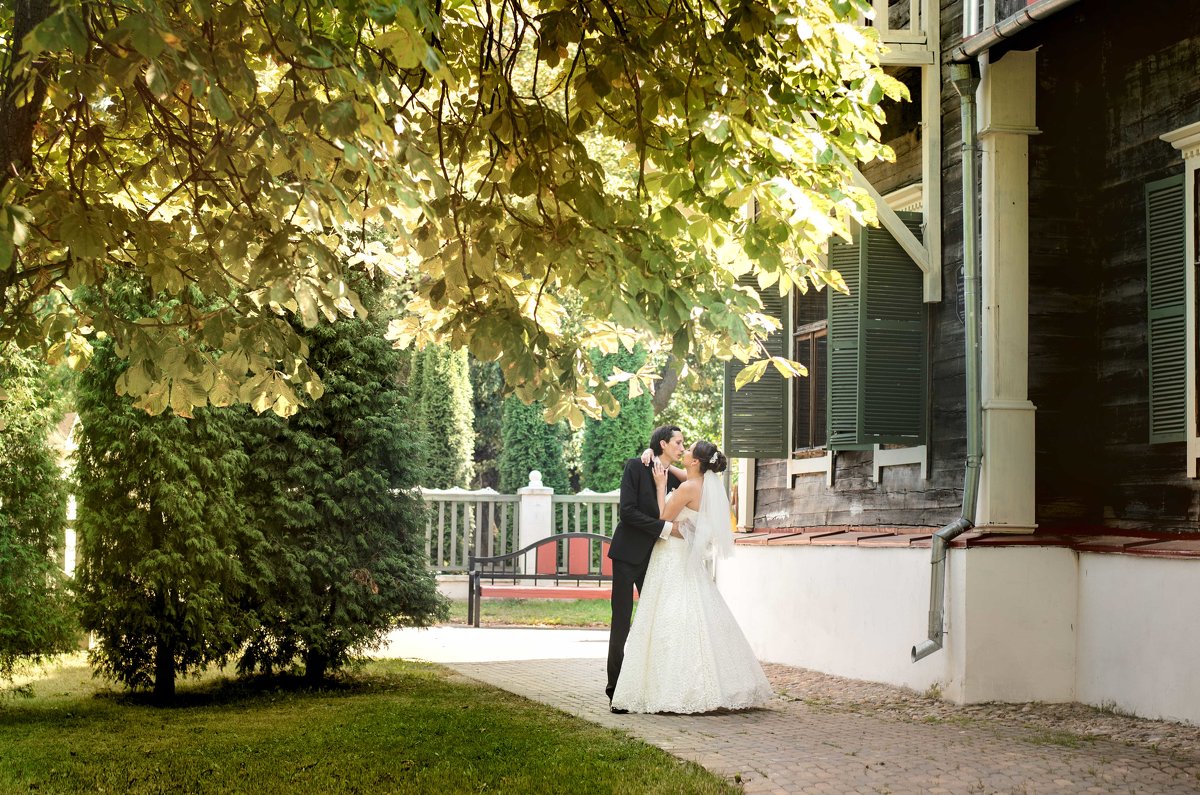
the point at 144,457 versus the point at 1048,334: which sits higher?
the point at 1048,334

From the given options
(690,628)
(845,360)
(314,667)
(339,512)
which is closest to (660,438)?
(690,628)

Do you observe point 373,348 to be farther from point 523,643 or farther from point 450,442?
point 450,442

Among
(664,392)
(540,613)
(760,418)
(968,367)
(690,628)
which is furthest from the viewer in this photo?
(664,392)

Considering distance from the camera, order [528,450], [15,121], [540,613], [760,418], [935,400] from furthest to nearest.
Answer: [528,450], [540,613], [760,418], [935,400], [15,121]

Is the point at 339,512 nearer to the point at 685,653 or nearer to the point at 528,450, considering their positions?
the point at 685,653

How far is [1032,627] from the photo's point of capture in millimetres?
9211

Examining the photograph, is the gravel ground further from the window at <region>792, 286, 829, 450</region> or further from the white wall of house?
the window at <region>792, 286, 829, 450</region>

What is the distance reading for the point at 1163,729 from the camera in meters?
7.93

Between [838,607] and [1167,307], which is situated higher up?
[1167,307]

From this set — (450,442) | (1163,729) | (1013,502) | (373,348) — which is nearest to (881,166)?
(1013,502)

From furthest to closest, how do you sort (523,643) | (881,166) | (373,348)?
(523,643), (881,166), (373,348)

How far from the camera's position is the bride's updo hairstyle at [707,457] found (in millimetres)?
9711

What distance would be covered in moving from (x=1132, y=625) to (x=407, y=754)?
4713 mm

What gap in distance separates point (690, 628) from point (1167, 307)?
3820 mm
